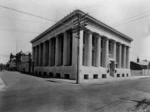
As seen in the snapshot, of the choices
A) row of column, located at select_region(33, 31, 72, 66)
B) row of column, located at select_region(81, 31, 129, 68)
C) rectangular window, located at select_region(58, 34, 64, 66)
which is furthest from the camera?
rectangular window, located at select_region(58, 34, 64, 66)

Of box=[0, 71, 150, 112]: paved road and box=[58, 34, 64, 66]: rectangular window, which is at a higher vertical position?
box=[58, 34, 64, 66]: rectangular window

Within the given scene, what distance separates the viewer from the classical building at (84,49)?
22.4m

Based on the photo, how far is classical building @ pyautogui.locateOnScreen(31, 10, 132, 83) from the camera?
22.4m

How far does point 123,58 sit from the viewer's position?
131ft

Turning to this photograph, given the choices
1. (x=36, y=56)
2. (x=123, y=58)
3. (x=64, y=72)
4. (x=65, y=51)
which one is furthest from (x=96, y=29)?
(x=36, y=56)

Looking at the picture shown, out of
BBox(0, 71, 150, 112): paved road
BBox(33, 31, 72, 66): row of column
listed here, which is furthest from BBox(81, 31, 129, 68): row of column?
BBox(0, 71, 150, 112): paved road

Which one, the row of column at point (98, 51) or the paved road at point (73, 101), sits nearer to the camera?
the paved road at point (73, 101)

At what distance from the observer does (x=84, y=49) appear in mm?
25266

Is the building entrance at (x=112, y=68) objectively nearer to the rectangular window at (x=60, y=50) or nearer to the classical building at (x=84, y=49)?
the classical building at (x=84, y=49)

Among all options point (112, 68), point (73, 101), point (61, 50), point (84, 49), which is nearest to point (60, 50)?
point (61, 50)

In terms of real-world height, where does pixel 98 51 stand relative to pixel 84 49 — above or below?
below

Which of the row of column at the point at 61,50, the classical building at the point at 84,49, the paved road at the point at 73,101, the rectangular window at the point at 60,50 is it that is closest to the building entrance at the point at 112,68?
the classical building at the point at 84,49

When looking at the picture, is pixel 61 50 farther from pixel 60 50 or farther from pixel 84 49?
pixel 84 49

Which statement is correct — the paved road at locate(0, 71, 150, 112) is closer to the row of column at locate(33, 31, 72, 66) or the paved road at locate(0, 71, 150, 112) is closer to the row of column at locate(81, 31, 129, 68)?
the row of column at locate(81, 31, 129, 68)
